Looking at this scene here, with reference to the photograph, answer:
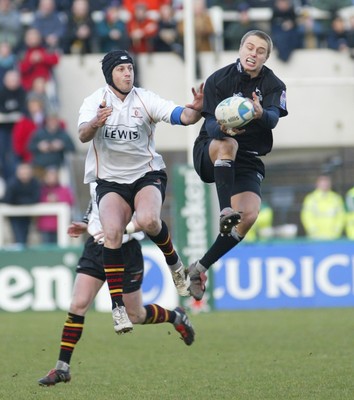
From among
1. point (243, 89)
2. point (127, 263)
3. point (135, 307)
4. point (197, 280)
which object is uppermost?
point (243, 89)

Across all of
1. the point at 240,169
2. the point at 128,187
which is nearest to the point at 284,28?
the point at 240,169

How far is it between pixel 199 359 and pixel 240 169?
2344mm

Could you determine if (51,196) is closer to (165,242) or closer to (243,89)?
(165,242)

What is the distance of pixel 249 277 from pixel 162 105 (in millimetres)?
8797

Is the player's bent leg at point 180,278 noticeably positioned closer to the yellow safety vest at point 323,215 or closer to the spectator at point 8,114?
the yellow safety vest at point 323,215

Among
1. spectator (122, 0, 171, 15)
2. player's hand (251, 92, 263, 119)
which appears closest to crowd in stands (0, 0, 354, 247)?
spectator (122, 0, 171, 15)

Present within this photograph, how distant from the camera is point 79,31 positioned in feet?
65.9

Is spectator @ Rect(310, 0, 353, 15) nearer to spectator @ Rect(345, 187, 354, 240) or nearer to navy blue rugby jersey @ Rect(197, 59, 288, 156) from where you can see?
spectator @ Rect(345, 187, 354, 240)

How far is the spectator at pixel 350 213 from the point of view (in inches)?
746

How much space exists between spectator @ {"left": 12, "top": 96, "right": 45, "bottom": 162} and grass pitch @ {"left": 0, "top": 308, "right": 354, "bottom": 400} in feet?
9.30

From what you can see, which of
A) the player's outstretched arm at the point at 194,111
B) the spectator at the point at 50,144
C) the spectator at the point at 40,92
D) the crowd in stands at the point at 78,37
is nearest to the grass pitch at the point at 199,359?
the player's outstretched arm at the point at 194,111

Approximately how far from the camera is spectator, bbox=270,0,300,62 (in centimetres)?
1945

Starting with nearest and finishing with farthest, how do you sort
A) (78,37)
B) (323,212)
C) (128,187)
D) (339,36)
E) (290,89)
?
(128,187) < (323,212) < (290,89) < (339,36) < (78,37)

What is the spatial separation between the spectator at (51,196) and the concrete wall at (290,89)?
1.49 meters
